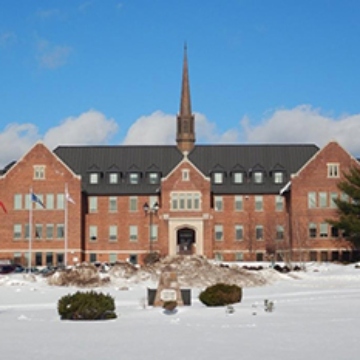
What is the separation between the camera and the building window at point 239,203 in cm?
8288

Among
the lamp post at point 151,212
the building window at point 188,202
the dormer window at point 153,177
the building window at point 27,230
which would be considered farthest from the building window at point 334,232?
the building window at point 27,230

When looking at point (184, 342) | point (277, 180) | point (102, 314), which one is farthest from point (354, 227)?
point (184, 342)

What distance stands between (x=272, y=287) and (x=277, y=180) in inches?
1530

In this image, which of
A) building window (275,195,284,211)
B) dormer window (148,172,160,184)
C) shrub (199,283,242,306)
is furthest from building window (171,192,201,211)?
shrub (199,283,242,306)

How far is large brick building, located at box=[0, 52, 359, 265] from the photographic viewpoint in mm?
79188

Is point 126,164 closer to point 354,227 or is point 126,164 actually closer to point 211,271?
point 354,227

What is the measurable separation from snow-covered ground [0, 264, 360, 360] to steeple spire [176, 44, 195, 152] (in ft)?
177

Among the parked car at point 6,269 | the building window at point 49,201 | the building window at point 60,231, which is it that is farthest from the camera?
the building window at point 60,231

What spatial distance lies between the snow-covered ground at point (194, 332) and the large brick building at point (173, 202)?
4364 centimetres

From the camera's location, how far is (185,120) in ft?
300

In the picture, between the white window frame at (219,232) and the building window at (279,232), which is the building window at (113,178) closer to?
the white window frame at (219,232)

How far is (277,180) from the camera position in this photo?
83.4 m

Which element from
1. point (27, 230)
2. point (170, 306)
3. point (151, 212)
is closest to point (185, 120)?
point (151, 212)

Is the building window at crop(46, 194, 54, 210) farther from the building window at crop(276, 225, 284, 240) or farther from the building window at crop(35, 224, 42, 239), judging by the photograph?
the building window at crop(276, 225, 284, 240)
